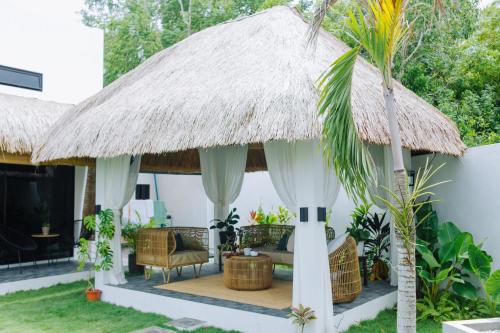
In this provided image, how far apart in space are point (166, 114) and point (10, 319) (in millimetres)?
3437

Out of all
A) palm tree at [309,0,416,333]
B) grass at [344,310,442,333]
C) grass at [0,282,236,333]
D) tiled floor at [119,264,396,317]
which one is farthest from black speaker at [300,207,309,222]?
grass at [0,282,236,333]

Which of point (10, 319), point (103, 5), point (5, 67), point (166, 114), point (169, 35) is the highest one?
point (103, 5)

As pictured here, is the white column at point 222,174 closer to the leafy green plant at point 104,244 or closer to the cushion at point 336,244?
the leafy green plant at point 104,244

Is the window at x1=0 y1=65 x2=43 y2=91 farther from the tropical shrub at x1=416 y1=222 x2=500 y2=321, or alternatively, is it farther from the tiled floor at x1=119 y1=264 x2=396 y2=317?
the tropical shrub at x1=416 y1=222 x2=500 y2=321

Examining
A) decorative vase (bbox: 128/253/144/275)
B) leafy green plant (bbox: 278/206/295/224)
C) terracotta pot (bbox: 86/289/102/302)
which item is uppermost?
leafy green plant (bbox: 278/206/295/224)

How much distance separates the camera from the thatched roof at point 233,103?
5.05 meters

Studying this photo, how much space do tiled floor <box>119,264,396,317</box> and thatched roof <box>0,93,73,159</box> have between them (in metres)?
3.03

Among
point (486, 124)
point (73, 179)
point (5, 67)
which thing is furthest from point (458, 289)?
point (5, 67)

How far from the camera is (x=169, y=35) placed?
761 inches

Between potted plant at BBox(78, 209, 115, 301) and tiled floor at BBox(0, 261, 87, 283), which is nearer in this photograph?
potted plant at BBox(78, 209, 115, 301)

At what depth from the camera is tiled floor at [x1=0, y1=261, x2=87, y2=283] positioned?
8.16m

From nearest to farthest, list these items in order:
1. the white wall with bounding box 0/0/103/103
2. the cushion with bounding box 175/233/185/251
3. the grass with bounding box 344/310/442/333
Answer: the grass with bounding box 344/310/442/333 < the cushion with bounding box 175/233/185/251 < the white wall with bounding box 0/0/103/103

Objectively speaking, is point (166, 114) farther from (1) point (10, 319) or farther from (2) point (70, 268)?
(2) point (70, 268)

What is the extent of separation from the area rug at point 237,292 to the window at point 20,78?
529 cm
